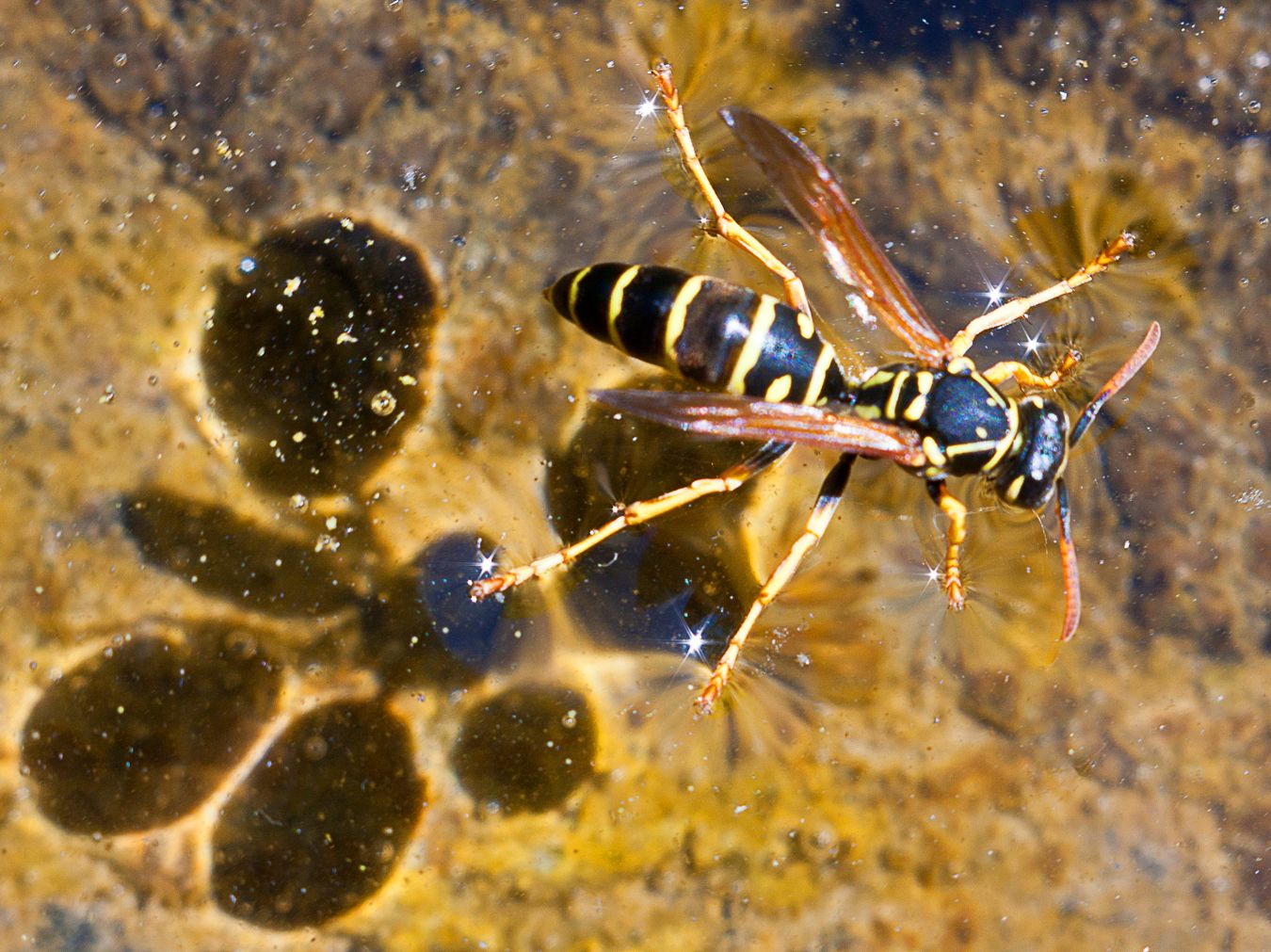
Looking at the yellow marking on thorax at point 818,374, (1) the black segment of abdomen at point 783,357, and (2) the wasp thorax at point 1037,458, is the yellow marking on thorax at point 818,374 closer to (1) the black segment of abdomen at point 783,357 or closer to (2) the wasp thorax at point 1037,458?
(1) the black segment of abdomen at point 783,357

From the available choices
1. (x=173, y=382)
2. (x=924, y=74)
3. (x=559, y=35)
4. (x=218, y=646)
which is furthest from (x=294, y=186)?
(x=924, y=74)

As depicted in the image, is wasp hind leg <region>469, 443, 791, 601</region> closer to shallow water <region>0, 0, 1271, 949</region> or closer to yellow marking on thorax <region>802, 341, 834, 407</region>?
shallow water <region>0, 0, 1271, 949</region>

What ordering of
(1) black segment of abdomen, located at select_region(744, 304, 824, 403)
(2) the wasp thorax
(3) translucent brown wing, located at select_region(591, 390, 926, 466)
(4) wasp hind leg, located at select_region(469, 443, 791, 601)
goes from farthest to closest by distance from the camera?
(4) wasp hind leg, located at select_region(469, 443, 791, 601), (2) the wasp thorax, (1) black segment of abdomen, located at select_region(744, 304, 824, 403), (3) translucent brown wing, located at select_region(591, 390, 926, 466)

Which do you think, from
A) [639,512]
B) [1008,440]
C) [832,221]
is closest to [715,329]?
[832,221]

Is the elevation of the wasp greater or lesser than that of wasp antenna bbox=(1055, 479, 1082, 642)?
greater

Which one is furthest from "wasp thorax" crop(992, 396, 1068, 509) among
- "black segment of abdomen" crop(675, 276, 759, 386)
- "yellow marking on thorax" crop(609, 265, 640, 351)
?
"yellow marking on thorax" crop(609, 265, 640, 351)

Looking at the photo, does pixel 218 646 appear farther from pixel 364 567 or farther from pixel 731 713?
pixel 731 713

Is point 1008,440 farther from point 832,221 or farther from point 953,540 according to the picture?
point 832,221
